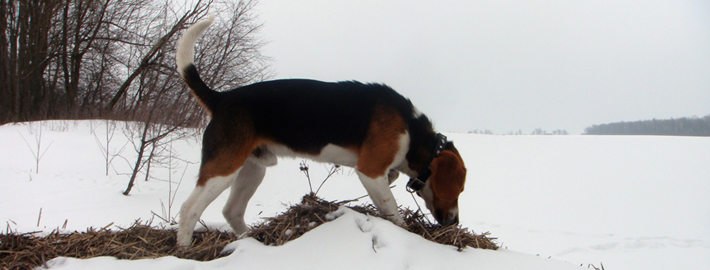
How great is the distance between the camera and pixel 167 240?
2.54 metres

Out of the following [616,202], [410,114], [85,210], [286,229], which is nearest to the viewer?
[286,229]

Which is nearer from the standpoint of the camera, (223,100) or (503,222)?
(223,100)

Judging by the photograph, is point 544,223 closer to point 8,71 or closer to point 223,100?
point 223,100

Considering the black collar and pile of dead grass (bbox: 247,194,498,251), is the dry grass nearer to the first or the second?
pile of dead grass (bbox: 247,194,498,251)

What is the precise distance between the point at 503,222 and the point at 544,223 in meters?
0.65

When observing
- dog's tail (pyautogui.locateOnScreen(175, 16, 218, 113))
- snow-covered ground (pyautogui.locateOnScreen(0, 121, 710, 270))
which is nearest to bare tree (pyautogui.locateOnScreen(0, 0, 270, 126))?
snow-covered ground (pyautogui.locateOnScreen(0, 121, 710, 270))

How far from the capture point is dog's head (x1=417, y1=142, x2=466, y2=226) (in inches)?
106

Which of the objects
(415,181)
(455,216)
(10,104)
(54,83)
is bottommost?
(455,216)

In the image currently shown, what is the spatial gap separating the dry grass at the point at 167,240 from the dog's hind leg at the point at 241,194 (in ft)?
1.37

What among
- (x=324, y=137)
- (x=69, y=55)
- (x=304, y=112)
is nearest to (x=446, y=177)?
(x=324, y=137)

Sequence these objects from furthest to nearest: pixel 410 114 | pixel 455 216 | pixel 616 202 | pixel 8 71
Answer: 1. pixel 8 71
2. pixel 616 202
3. pixel 410 114
4. pixel 455 216

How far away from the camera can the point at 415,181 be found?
2865 mm

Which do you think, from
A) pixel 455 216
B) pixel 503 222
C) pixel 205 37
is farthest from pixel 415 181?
pixel 205 37

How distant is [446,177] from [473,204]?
4.87m
